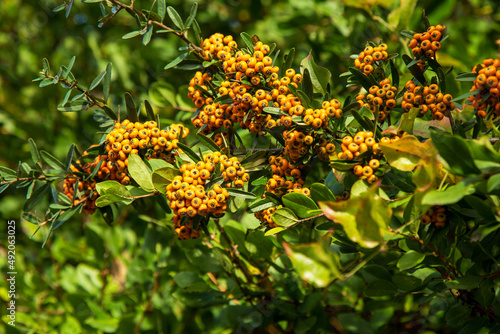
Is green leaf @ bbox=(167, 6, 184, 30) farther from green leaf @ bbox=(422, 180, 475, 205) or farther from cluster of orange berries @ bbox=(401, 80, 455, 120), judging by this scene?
green leaf @ bbox=(422, 180, 475, 205)

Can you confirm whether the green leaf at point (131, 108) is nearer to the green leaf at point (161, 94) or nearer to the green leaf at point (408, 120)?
the green leaf at point (161, 94)

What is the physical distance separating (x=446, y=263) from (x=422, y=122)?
1.28ft

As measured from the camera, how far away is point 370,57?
1232 millimetres

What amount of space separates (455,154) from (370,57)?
1.49 feet

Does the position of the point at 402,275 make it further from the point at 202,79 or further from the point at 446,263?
the point at 202,79

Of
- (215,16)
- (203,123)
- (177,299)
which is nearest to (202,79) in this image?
(203,123)

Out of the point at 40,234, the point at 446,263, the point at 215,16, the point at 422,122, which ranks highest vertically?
the point at 422,122

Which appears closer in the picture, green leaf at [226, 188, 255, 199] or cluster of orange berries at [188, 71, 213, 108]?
green leaf at [226, 188, 255, 199]

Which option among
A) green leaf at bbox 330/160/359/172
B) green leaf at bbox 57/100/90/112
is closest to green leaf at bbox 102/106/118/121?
green leaf at bbox 57/100/90/112

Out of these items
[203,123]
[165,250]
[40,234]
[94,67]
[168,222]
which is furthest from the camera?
[94,67]

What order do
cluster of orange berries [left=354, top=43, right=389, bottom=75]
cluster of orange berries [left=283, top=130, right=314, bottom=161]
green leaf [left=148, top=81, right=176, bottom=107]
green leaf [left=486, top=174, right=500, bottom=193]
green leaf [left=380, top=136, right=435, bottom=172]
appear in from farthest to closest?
green leaf [left=148, top=81, right=176, bottom=107] → cluster of orange berries [left=354, top=43, right=389, bottom=75] → cluster of orange berries [left=283, top=130, right=314, bottom=161] → green leaf [left=380, top=136, right=435, bottom=172] → green leaf [left=486, top=174, right=500, bottom=193]

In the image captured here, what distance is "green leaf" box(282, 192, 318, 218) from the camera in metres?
1.13

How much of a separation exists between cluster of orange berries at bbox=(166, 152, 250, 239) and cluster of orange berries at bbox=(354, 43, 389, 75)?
0.45 m

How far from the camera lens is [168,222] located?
1.78 m
